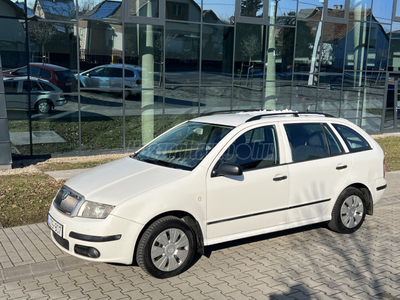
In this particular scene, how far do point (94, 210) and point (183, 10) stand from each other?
1079 centimetres

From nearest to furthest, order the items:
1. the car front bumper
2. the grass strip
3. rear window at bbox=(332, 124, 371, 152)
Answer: the car front bumper → rear window at bbox=(332, 124, 371, 152) → the grass strip

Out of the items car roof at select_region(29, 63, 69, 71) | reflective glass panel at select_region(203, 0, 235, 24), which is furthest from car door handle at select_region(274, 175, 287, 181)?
reflective glass panel at select_region(203, 0, 235, 24)

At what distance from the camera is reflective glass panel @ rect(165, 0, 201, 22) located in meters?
13.7

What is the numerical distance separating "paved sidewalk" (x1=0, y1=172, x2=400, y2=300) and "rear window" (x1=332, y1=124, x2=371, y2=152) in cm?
131

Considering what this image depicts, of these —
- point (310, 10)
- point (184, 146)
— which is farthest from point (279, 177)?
point (310, 10)

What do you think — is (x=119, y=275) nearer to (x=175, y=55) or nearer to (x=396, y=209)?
(x=396, y=209)

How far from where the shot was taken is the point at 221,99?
1520 cm

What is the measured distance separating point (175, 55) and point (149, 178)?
9871mm

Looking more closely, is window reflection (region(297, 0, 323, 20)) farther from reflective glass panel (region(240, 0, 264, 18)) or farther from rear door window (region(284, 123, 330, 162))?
rear door window (region(284, 123, 330, 162))

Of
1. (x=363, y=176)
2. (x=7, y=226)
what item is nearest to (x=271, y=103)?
(x=363, y=176)

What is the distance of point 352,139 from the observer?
6.30 meters

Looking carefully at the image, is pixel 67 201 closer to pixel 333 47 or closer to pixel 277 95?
pixel 277 95

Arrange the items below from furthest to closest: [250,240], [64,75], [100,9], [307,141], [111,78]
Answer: [111,78] → [100,9] → [64,75] → [250,240] → [307,141]

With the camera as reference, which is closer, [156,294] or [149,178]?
[156,294]
